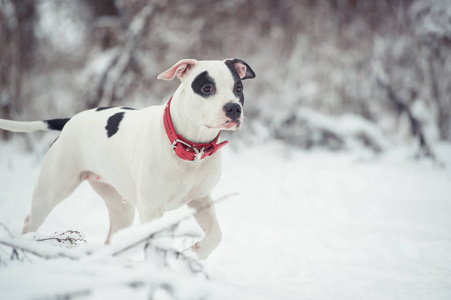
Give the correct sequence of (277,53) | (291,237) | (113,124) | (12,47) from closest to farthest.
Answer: (113,124), (291,237), (12,47), (277,53)

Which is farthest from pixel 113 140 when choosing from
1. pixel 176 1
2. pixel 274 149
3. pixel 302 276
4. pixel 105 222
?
pixel 176 1

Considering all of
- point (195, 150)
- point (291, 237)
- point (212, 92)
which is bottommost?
point (291, 237)

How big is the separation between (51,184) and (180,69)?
1332 mm

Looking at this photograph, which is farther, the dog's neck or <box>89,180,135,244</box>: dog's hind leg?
<box>89,180,135,244</box>: dog's hind leg

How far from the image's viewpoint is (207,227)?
8.52ft

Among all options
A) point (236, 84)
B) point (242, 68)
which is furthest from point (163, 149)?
point (242, 68)

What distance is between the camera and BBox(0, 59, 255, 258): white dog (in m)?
2.30

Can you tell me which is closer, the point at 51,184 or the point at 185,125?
the point at 185,125

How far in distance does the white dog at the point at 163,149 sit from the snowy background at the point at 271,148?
0.43m

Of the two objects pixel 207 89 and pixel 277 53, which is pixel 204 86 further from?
pixel 277 53

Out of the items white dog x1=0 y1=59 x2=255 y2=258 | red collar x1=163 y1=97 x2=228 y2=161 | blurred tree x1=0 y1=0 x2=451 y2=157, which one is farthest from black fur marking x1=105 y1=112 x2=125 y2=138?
blurred tree x1=0 y1=0 x2=451 y2=157

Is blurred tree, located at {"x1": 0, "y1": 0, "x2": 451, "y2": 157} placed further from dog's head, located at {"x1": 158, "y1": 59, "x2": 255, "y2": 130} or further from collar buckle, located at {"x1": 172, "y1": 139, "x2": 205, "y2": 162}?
collar buckle, located at {"x1": 172, "y1": 139, "x2": 205, "y2": 162}

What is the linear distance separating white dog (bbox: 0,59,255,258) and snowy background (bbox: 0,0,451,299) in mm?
433

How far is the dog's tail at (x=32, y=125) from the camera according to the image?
2.90 meters
